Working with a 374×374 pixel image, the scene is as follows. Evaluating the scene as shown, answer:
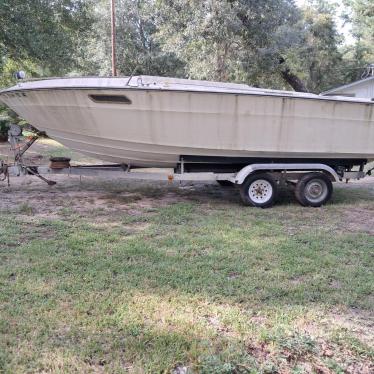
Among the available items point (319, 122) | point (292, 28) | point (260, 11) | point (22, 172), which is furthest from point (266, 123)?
point (292, 28)

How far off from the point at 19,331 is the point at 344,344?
6.82 ft

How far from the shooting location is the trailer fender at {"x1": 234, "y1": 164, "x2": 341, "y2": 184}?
20.4 feet

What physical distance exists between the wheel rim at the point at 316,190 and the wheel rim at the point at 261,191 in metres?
0.61

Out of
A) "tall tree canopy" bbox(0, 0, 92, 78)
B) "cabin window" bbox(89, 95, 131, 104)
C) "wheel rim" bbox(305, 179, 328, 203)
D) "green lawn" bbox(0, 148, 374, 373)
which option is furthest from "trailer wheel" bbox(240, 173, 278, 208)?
"tall tree canopy" bbox(0, 0, 92, 78)

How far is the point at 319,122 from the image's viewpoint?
6.31 metres

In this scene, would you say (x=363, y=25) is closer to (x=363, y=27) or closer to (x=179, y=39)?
(x=363, y=27)

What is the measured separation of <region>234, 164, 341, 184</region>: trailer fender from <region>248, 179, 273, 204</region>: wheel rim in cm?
21

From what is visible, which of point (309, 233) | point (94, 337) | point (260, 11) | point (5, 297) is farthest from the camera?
point (260, 11)

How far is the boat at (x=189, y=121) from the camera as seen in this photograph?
5.80 m

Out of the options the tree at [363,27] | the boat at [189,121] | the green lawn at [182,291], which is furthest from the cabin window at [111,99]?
the tree at [363,27]

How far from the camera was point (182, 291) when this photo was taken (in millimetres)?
3402

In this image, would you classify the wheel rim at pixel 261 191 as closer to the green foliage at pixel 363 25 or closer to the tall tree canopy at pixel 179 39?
the tall tree canopy at pixel 179 39

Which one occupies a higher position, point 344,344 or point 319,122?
point 319,122

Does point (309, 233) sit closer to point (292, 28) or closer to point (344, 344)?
point (344, 344)
